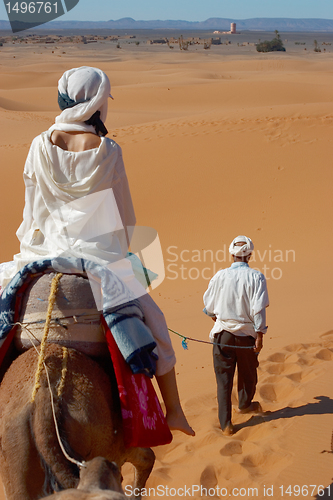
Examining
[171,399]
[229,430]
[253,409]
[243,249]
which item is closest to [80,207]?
[171,399]

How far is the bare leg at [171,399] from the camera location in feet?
11.3

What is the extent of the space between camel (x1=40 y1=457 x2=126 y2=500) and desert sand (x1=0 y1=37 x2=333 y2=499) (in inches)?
101

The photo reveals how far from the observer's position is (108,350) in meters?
3.05

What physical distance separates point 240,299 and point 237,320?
0.76ft

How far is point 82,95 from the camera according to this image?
3.16 meters

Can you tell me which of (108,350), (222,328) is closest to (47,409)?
(108,350)

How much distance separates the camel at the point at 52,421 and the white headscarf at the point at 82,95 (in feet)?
3.05

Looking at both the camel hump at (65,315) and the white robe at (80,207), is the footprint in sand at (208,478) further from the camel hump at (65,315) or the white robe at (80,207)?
the camel hump at (65,315)

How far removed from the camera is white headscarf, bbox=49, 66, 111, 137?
3137 millimetres

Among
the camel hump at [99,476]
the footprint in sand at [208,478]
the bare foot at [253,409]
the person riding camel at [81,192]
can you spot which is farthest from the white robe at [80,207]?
the bare foot at [253,409]

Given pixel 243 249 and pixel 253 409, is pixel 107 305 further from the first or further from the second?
pixel 253 409

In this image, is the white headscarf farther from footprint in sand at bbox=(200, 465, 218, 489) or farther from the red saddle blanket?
footprint in sand at bbox=(200, 465, 218, 489)

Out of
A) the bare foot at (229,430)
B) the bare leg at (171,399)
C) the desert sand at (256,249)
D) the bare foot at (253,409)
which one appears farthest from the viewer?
the bare foot at (253,409)

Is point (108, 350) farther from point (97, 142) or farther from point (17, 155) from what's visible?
point (17, 155)
